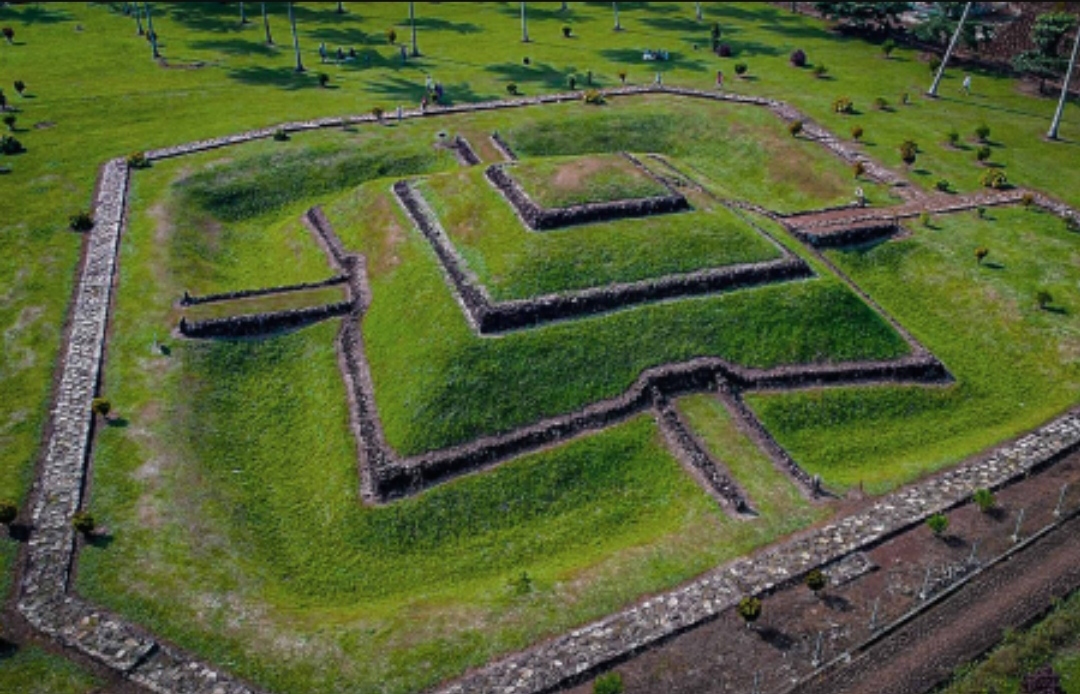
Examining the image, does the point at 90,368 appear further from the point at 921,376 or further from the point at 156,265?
the point at 921,376

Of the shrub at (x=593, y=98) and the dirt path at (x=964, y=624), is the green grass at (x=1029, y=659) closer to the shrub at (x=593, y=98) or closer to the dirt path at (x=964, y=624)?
the dirt path at (x=964, y=624)

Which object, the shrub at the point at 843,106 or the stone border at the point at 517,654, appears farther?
the shrub at the point at 843,106

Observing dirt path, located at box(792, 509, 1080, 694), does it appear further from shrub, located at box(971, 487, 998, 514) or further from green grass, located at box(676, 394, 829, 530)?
green grass, located at box(676, 394, 829, 530)

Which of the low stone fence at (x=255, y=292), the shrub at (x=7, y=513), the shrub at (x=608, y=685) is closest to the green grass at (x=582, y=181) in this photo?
the low stone fence at (x=255, y=292)

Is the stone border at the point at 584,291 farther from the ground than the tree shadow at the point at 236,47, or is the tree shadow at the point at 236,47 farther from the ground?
the tree shadow at the point at 236,47

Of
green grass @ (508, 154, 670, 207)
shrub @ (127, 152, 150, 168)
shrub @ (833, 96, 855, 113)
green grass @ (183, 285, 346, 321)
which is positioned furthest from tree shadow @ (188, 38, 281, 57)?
shrub @ (833, 96, 855, 113)

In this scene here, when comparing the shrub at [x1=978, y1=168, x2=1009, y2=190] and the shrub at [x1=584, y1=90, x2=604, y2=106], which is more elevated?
the shrub at [x1=584, y1=90, x2=604, y2=106]
